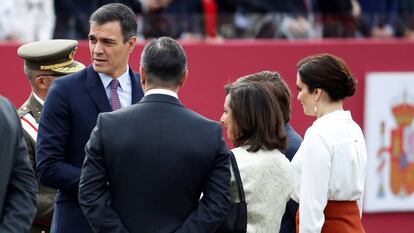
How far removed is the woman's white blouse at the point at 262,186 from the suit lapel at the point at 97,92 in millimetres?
687

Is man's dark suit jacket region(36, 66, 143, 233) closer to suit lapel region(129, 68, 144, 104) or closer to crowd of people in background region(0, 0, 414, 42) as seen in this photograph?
suit lapel region(129, 68, 144, 104)

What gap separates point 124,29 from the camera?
5152 mm

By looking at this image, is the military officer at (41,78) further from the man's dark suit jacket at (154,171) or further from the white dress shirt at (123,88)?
the man's dark suit jacket at (154,171)

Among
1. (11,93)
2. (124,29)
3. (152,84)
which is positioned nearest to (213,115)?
(11,93)

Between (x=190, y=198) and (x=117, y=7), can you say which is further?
(x=117, y=7)

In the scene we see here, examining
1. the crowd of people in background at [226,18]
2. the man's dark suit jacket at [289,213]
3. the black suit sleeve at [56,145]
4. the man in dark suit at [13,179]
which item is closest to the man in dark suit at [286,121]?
the man's dark suit jacket at [289,213]

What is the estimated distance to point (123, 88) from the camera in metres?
5.19

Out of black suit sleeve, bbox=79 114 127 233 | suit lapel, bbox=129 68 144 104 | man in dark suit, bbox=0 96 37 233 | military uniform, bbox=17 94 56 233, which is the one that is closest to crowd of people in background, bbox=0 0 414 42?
military uniform, bbox=17 94 56 233

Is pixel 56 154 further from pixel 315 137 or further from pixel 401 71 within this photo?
pixel 401 71

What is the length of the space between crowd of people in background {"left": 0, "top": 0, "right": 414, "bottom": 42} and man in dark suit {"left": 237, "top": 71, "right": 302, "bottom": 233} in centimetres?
354

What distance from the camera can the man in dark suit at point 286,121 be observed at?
5086mm

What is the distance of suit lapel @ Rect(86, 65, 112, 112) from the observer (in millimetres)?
5008

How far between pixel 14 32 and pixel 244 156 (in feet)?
14.4

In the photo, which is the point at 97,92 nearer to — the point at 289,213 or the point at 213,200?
the point at 213,200
